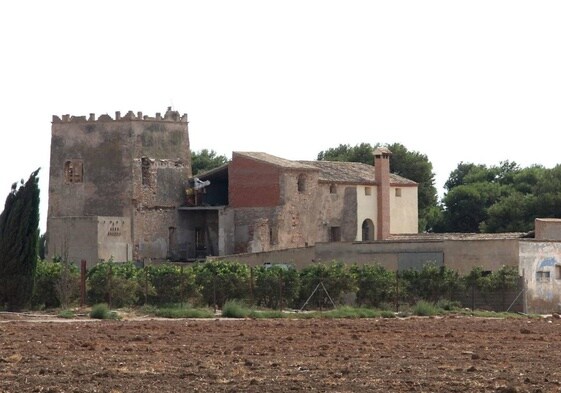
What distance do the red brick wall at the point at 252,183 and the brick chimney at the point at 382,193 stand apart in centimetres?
719

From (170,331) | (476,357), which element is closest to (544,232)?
(170,331)

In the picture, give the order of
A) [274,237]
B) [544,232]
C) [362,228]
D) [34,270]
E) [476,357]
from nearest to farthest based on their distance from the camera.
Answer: [476,357]
[34,270]
[544,232]
[274,237]
[362,228]

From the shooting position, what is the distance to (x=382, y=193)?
75.2 metres

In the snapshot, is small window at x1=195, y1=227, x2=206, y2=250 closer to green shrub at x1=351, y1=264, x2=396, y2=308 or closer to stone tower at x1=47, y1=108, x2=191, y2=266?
stone tower at x1=47, y1=108, x2=191, y2=266

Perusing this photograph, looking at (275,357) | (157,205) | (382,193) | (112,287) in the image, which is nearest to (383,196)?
(382,193)

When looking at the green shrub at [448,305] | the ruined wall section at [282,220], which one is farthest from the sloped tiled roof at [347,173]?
the green shrub at [448,305]

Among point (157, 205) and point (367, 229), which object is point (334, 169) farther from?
point (157, 205)

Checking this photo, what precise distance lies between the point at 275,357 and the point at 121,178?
1678 inches

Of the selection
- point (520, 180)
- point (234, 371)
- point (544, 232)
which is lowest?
point (234, 371)

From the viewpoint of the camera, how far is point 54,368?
84.7 ft

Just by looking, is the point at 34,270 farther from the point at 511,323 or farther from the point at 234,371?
the point at 234,371

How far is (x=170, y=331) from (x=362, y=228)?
3804 cm

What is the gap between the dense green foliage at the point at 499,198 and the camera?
301 ft

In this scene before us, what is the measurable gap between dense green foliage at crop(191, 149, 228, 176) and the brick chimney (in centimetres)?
3202
